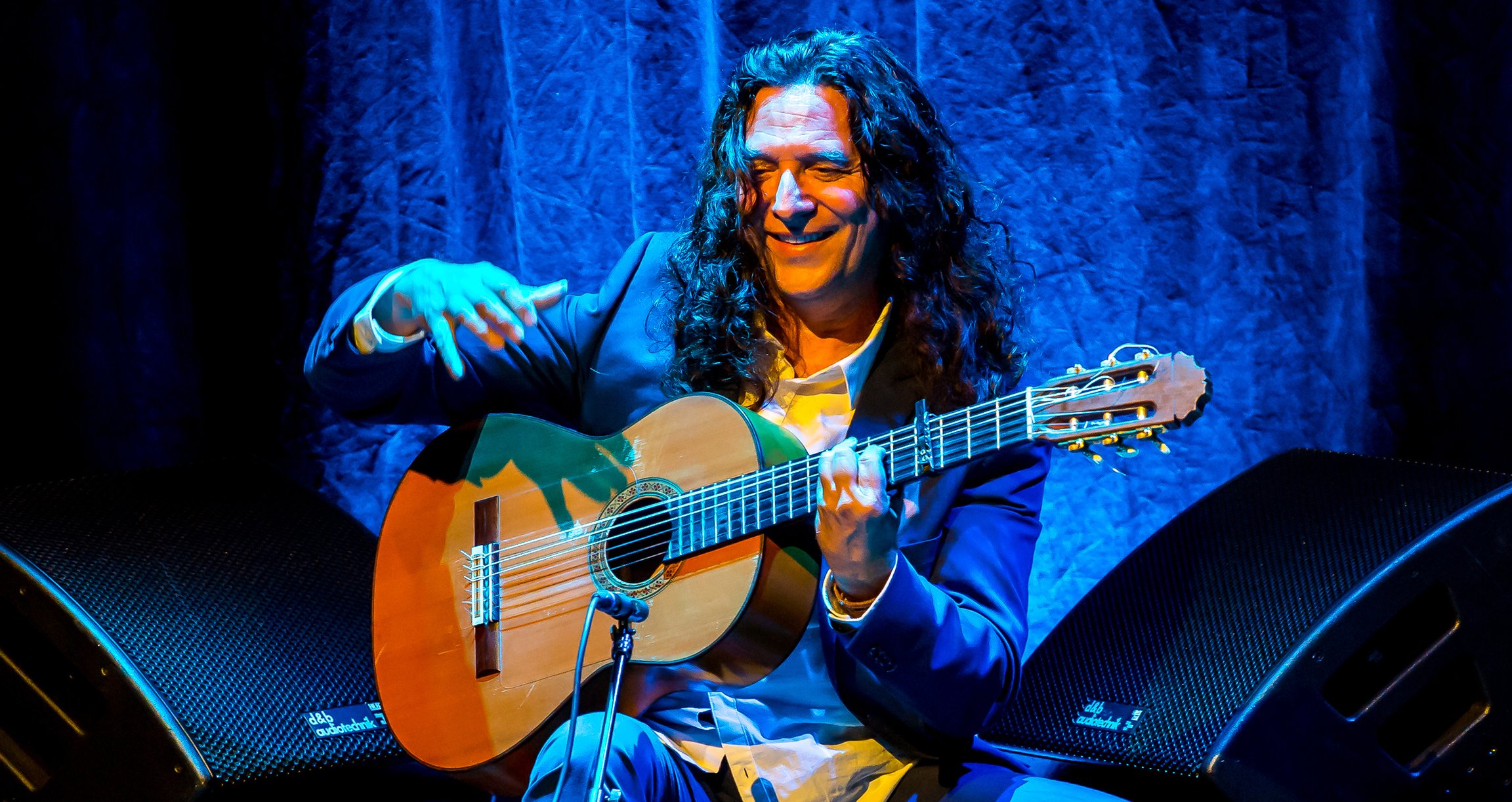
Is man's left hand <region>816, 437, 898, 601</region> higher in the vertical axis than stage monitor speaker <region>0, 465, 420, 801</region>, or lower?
higher

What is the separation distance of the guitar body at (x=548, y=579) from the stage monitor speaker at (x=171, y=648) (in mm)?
164

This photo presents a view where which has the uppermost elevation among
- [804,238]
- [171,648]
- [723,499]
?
[804,238]

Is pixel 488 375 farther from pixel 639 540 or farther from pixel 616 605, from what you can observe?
pixel 616 605

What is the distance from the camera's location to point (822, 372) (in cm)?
171

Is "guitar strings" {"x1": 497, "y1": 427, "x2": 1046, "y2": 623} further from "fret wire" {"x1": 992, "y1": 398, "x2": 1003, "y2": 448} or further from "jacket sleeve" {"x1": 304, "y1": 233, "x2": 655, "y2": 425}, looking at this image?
"fret wire" {"x1": 992, "y1": 398, "x2": 1003, "y2": 448}

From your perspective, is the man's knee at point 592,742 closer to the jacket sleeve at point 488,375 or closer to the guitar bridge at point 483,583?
the guitar bridge at point 483,583

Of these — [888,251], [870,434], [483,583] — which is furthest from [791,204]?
[483,583]

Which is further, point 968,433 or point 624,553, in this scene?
point 624,553

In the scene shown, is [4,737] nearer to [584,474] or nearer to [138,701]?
[138,701]

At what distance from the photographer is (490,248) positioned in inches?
95.7

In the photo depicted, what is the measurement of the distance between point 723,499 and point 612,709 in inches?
12.4

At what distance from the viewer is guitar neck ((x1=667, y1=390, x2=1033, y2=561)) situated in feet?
4.55

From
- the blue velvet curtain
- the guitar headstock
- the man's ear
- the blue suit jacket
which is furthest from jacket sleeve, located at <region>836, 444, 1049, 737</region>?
the blue velvet curtain

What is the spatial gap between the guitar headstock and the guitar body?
1.15 feet
